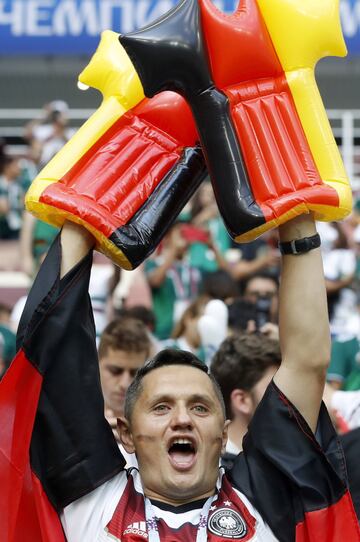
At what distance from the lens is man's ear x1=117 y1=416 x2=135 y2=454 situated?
2.83 m

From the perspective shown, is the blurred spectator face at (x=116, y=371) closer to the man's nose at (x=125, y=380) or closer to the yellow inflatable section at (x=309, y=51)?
the man's nose at (x=125, y=380)

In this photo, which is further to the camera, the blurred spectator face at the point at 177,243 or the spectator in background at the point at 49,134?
the spectator in background at the point at 49,134

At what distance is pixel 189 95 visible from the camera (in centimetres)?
282

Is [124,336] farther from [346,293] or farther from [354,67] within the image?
[354,67]

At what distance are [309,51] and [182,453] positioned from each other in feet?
3.31

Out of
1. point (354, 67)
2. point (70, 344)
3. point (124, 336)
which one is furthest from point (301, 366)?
point (354, 67)

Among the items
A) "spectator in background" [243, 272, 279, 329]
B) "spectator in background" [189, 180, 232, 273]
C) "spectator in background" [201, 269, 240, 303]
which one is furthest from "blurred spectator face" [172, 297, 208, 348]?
"spectator in background" [189, 180, 232, 273]

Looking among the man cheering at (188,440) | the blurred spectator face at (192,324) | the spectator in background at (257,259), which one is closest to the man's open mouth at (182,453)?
the man cheering at (188,440)

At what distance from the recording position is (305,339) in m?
2.75

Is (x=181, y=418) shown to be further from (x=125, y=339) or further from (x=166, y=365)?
(x=125, y=339)

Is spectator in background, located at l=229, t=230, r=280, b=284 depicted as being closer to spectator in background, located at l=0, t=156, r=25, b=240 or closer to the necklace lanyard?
spectator in background, located at l=0, t=156, r=25, b=240

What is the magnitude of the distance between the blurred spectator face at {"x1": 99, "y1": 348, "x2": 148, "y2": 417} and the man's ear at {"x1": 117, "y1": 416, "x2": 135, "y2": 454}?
153 cm

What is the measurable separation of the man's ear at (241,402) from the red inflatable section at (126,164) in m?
1.07

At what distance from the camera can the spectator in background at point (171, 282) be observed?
733 cm
